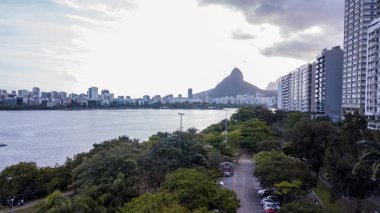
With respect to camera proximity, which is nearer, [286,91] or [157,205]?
[157,205]

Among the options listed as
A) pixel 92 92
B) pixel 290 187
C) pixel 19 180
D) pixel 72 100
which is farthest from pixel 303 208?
pixel 92 92

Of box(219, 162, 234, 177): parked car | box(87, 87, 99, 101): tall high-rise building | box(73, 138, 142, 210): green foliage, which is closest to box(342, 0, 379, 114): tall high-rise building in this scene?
box(219, 162, 234, 177): parked car

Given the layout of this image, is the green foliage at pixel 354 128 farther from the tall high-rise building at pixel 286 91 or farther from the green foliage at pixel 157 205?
the tall high-rise building at pixel 286 91

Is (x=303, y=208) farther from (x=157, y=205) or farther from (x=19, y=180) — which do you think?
(x=19, y=180)

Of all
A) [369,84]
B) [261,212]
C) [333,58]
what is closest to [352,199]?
[261,212]

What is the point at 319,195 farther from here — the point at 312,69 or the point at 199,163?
the point at 312,69

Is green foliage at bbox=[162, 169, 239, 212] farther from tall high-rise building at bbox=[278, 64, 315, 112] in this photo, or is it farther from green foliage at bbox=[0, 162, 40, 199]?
tall high-rise building at bbox=[278, 64, 315, 112]
